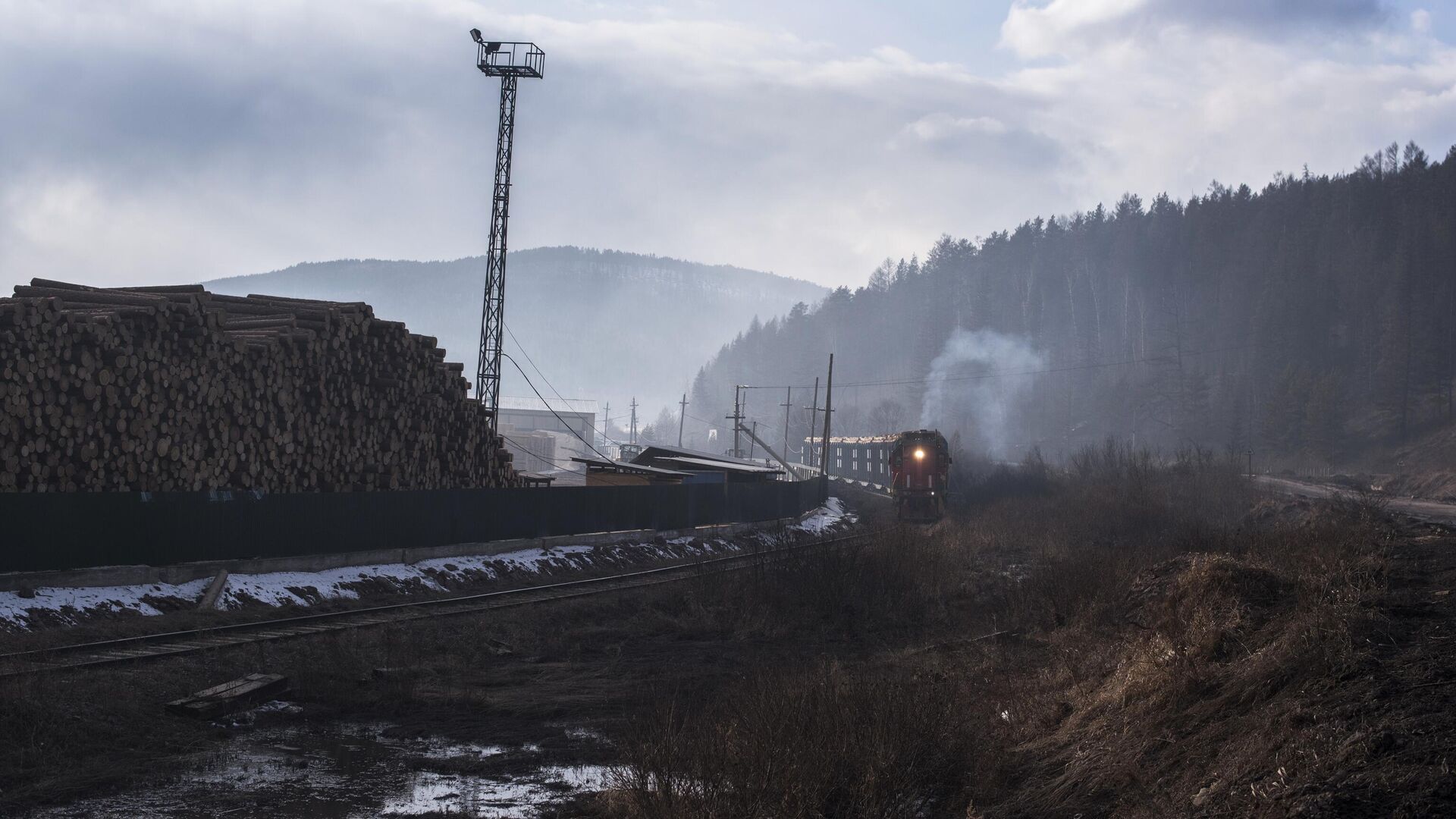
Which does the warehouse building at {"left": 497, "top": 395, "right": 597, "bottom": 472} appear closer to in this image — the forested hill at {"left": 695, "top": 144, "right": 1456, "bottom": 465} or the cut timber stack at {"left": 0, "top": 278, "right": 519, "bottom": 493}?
the forested hill at {"left": 695, "top": 144, "right": 1456, "bottom": 465}

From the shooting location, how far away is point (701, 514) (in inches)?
1265

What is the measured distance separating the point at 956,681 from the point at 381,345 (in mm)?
15907

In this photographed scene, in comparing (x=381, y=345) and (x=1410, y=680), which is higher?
(x=381, y=345)

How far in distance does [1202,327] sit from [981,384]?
2081 centimetres

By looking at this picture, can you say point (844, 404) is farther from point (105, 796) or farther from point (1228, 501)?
point (105, 796)

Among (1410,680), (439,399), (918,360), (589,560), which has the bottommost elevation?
(589,560)

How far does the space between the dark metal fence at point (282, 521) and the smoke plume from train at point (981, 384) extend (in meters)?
76.0


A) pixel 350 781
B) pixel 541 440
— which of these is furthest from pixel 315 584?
pixel 541 440

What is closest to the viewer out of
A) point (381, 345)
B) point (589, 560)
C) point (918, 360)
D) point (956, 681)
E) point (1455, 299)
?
point (956, 681)

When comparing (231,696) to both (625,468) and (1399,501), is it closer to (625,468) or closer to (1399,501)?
(625,468)

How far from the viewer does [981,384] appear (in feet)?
360

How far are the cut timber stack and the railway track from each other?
443 centimetres

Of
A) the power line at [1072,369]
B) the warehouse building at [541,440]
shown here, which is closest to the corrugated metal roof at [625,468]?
the warehouse building at [541,440]

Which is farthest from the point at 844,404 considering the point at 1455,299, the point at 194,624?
the point at 194,624
